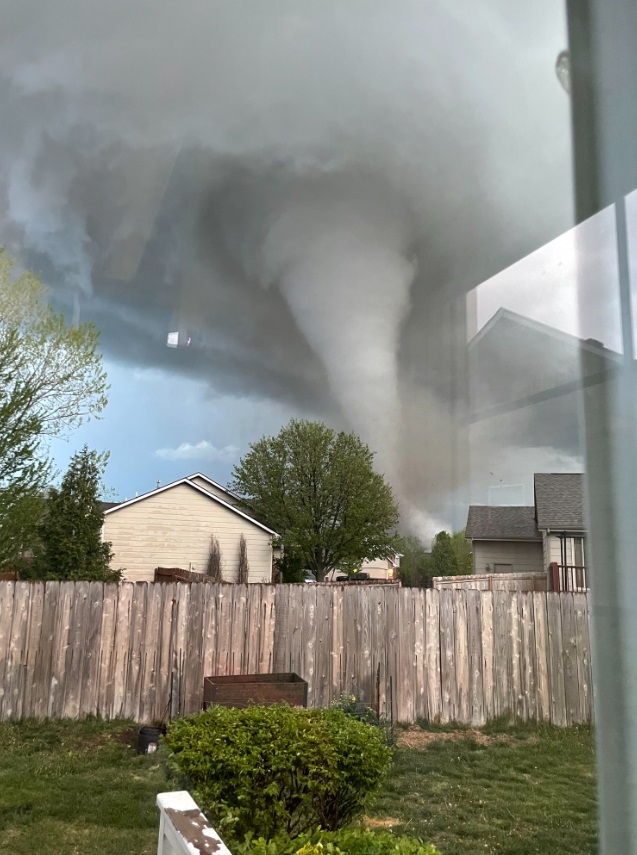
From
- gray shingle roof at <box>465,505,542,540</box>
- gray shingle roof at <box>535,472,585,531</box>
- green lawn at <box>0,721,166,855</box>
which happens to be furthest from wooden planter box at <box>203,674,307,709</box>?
gray shingle roof at <box>535,472,585,531</box>

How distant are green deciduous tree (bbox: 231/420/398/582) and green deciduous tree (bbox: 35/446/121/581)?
0.38 m

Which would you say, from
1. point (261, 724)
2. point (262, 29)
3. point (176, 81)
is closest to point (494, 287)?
point (262, 29)

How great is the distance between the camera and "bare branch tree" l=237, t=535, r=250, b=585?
1739 millimetres

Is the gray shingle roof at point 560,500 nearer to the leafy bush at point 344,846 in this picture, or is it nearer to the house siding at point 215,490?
the leafy bush at point 344,846

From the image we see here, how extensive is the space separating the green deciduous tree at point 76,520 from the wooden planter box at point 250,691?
836mm

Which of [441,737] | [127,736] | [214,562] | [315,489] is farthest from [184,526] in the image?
[441,737]

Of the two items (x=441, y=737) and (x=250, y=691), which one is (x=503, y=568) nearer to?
(x=441, y=737)

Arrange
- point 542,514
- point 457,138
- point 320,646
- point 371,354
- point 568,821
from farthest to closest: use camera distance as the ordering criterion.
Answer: point 320,646
point 371,354
point 457,138
point 568,821
point 542,514

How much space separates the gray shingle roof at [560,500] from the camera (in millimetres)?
707

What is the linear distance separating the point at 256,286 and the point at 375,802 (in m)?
1.50

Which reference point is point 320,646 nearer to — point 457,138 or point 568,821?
point 568,821

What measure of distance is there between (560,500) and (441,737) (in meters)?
1.62

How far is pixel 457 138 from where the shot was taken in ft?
4.83

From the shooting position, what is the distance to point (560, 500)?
0.84m
